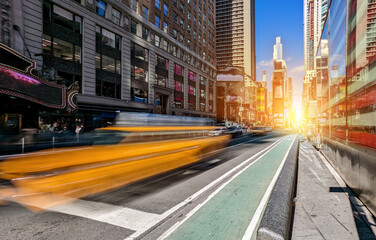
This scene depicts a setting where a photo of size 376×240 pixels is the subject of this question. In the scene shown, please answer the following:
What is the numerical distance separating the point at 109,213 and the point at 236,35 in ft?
478

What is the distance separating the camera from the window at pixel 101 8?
24688 mm

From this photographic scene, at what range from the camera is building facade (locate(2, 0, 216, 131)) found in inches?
770

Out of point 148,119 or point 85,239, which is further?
point 148,119

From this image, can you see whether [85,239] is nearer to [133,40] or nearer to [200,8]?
[133,40]

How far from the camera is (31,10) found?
18391mm

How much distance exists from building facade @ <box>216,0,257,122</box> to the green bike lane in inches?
4882

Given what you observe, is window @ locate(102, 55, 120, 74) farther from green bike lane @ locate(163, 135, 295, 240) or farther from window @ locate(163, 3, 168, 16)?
green bike lane @ locate(163, 135, 295, 240)

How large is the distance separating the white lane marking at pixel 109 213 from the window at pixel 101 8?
85.6ft

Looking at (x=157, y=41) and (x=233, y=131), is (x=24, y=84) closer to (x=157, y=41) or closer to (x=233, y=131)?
(x=157, y=41)

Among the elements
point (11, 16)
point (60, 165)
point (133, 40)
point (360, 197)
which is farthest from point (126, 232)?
point (133, 40)

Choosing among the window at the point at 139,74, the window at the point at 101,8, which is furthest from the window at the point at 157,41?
the window at the point at 101,8

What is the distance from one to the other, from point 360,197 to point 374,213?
108 cm

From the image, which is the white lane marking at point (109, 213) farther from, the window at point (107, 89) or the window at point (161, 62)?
the window at point (161, 62)

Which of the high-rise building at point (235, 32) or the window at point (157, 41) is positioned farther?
the high-rise building at point (235, 32)
